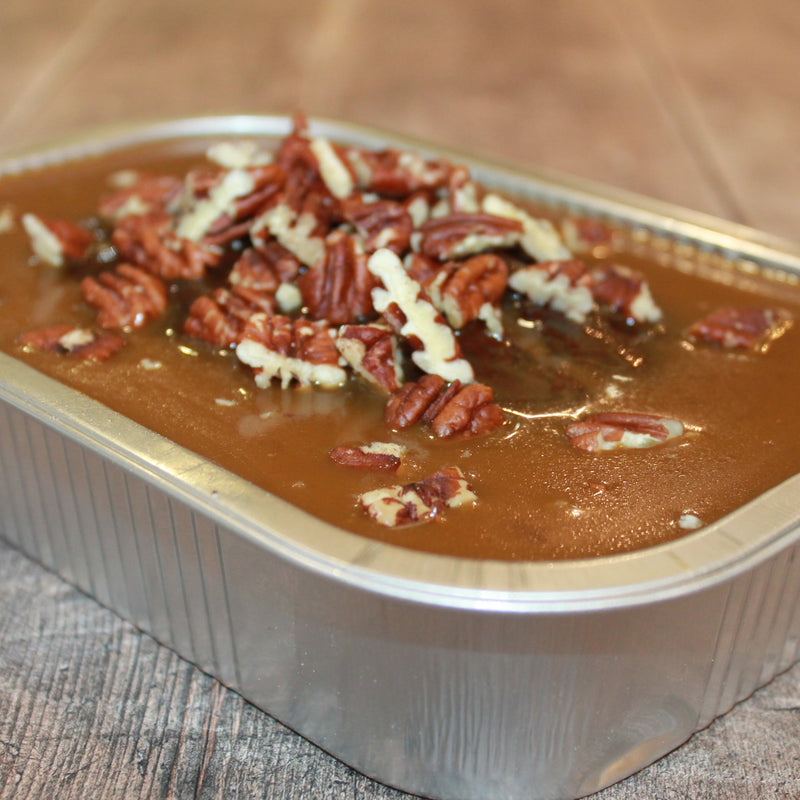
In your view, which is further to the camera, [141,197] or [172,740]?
[141,197]

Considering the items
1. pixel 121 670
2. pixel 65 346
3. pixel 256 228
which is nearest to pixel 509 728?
pixel 121 670

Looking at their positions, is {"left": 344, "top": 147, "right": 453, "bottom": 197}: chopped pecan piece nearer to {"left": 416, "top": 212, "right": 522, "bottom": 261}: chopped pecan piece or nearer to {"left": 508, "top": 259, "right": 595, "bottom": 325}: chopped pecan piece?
{"left": 416, "top": 212, "right": 522, "bottom": 261}: chopped pecan piece

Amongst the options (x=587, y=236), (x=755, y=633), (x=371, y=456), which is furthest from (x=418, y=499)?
(x=587, y=236)

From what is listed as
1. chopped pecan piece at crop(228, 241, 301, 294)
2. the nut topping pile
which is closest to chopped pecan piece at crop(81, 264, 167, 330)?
the nut topping pile

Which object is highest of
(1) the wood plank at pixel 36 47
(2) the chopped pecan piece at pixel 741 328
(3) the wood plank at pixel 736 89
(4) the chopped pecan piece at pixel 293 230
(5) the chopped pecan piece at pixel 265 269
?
(4) the chopped pecan piece at pixel 293 230

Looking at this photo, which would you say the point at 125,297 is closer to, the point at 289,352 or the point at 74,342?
the point at 74,342

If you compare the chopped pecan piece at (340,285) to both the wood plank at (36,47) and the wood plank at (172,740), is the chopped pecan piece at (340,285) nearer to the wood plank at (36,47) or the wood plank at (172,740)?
the wood plank at (172,740)

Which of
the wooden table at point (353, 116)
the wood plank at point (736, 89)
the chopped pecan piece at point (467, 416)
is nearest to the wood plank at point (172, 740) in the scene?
the wooden table at point (353, 116)

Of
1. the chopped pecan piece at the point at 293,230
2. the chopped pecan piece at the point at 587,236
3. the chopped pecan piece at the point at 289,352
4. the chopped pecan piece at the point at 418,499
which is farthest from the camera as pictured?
the chopped pecan piece at the point at 587,236
